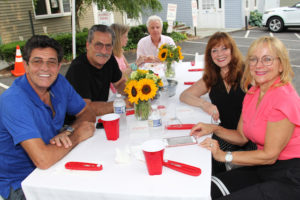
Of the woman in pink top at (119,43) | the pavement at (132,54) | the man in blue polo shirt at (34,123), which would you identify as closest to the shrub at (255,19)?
the pavement at (132,54)

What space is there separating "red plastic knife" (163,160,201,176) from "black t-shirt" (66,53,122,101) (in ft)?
4.64

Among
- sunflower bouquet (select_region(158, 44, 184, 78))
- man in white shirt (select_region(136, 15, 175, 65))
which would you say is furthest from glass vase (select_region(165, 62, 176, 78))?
man in white shirt (select_region(136, 15, 175, 65))

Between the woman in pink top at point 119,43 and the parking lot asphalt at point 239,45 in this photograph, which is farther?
the parking lot asphalt at point 239,45

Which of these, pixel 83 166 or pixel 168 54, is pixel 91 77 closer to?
pixel 168 54

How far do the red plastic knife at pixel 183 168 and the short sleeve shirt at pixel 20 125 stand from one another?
32.0 inches

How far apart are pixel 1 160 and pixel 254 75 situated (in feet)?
6.00

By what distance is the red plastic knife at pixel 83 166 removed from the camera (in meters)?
1.64

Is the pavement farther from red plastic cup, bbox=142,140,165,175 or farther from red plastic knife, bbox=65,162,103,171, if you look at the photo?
red plastic cup, bbox=142,140,165,175

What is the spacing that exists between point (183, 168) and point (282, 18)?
13575 millimetres

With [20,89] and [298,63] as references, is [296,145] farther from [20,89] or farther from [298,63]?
[298,63]

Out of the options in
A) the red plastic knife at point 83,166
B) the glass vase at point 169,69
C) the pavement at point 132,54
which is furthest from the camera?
the pavement at point 132,54

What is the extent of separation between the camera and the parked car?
12.6m

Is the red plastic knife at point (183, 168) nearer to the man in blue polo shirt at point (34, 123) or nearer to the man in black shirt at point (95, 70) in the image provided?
the man in blue polo shirt at point (34, 123)

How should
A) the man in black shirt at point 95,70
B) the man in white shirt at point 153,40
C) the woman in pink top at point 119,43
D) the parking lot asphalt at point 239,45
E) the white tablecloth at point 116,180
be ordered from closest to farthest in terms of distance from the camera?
the white tablecloth at point 116,180, the man in black shirt at point 95,70, the woman in pink top at point 119,43, the man in white shirt at point 153,40, the parking lot asphalt at point 239,45
